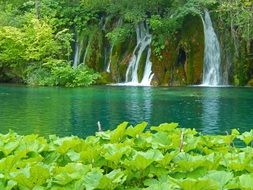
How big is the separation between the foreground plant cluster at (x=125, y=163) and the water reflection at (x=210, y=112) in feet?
34.7

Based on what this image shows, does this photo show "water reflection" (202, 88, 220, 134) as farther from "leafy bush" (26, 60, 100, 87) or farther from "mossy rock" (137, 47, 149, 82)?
"leafy bush" (26, 60, 100, 87)

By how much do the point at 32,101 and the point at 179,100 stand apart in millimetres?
6041

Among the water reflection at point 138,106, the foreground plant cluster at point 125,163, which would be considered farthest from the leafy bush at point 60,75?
the foreground plant cluster at point 125,163

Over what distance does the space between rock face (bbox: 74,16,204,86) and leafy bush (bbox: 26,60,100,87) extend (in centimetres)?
124

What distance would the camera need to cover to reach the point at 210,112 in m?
18.3

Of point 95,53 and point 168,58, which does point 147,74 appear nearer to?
point 168,58

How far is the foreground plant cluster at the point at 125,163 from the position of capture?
2695 mm

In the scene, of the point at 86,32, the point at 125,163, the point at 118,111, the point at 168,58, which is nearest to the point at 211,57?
the point at 168,58

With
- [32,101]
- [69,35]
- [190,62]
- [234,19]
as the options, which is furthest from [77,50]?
[32,101]

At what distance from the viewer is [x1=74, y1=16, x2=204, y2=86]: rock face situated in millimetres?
33312

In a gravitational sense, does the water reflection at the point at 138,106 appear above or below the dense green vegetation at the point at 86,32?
below

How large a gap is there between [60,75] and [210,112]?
1778cm

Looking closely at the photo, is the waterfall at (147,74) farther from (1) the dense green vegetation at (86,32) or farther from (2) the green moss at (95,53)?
(2) the green moss at (95,53)

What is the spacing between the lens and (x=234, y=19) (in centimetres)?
3094
